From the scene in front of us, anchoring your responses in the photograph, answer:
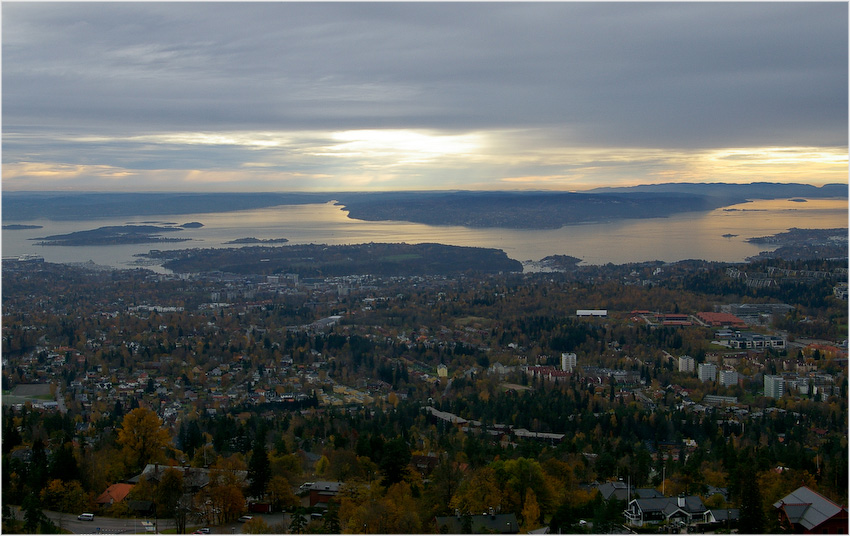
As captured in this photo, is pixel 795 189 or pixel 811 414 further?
pixel 795 189

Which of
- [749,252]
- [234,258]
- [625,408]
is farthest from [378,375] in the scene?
[749,252]

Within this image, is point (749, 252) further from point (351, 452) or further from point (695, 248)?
point (351, 452)

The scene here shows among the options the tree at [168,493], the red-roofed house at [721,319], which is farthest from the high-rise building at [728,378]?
the tree at [168,493]

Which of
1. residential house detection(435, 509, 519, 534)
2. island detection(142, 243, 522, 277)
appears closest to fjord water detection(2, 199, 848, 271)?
island detection(142, 243, 522, 277)

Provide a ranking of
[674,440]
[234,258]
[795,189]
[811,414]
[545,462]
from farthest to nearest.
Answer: [795,189]
[234,258]
[811,414]
[674,440]
[545,462]

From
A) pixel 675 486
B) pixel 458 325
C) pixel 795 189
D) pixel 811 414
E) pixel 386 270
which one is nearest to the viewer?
pixel 675 486

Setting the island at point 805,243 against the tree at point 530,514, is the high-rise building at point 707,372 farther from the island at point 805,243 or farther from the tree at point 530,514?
the island at point 805,243

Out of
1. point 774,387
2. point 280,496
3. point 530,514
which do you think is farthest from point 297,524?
point 774,387

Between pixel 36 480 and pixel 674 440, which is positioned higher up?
pixel 36 480
